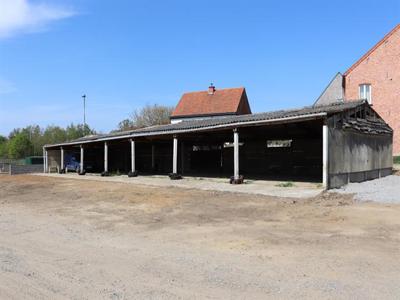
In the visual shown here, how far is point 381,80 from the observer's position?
32.4 metres

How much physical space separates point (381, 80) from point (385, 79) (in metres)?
0.30

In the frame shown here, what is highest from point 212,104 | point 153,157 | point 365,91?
point 212,104

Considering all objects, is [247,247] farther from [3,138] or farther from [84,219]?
[3,138]

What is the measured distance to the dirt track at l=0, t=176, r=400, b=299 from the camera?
5.10 m

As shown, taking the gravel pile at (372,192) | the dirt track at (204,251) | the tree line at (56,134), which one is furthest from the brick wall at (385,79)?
the tree line at (56,134)

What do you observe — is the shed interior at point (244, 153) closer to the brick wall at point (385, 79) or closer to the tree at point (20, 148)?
the brick wall at point (385, 79)

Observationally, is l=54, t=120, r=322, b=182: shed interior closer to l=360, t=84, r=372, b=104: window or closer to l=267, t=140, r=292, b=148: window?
l=267, t=140, r=292, b=148: window

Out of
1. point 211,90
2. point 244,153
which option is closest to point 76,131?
point 211,90

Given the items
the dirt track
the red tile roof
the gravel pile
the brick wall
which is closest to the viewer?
the dirt track

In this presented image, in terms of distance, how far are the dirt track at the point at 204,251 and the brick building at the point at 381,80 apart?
67.4 feet

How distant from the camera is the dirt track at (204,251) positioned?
510 centimetres

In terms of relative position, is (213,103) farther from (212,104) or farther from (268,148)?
(268,148)

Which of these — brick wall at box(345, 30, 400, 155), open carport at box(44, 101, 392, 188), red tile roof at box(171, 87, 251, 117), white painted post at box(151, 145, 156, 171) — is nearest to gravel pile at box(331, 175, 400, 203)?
open carport at box(44, 101, 392, 188)

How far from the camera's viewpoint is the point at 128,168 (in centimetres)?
3516
